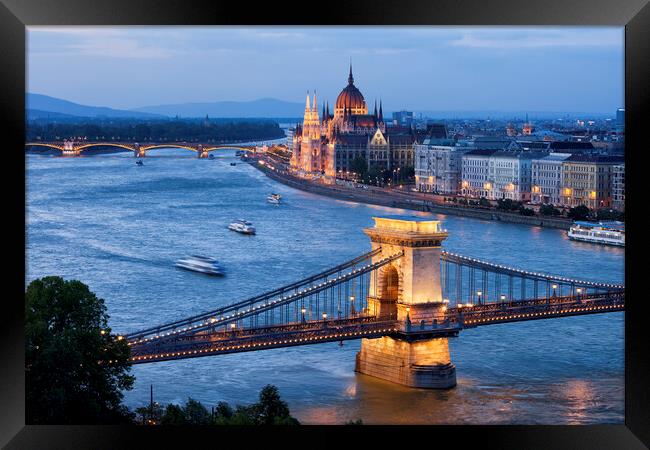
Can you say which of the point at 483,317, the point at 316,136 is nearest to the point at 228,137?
the point at 316,136

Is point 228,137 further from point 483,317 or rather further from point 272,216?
point 483,317

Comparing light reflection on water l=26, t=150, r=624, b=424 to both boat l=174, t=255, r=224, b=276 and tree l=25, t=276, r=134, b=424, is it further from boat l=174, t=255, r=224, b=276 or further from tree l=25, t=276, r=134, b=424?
tree l=25, t=276, r=134, b=424

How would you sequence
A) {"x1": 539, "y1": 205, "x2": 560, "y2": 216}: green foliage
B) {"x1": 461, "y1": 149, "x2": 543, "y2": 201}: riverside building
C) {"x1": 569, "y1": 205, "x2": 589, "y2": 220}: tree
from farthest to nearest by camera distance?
{"x1": 461, "y1": 149, "x2": 543, "y2": 201}: riverside building < {"x1": 539, "y1": 205, "x2": 560, "y2": 216}: green foliage < {"x1": 569, "y1": 205, "x2": 589, "y2": 220}: tree


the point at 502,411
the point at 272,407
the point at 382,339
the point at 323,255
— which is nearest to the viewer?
the point at 272,407

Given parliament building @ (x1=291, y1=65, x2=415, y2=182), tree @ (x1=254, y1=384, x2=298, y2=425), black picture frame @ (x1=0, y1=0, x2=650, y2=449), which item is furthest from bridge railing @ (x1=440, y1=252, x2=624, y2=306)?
parliament building @ (x1=291, y1=65, x2=415, y2=182)

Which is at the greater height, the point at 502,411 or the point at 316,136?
the point at 316,136

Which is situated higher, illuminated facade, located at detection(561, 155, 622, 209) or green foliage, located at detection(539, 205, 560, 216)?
illuminated facade, located at detection(561, 155, 622, 209)

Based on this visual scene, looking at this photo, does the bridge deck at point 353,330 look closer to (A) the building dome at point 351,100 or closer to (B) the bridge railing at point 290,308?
(B) the bridge railing at point 290,308
